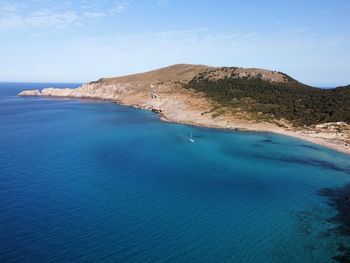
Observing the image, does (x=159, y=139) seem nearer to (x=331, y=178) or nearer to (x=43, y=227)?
(x=331, y=178)

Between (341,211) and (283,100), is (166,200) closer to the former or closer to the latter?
(341,211)

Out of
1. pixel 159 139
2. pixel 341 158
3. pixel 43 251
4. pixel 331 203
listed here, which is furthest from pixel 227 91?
pixel 43 251

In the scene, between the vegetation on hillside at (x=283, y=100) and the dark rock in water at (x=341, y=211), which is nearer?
the dark rock in water at (x=341, y=211)

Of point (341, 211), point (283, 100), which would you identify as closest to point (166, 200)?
point (341, 211)

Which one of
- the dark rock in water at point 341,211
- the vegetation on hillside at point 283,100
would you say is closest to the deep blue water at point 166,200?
the dark rock in water at point 341,211

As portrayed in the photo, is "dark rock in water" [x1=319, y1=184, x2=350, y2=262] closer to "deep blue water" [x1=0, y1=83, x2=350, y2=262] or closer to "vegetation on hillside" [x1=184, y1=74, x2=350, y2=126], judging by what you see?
"deep blue water" [x1=0, y1=83, x2=350, y2=262]

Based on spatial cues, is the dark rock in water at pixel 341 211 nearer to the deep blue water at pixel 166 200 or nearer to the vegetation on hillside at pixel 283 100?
the deep blue water at pixel 166 200
